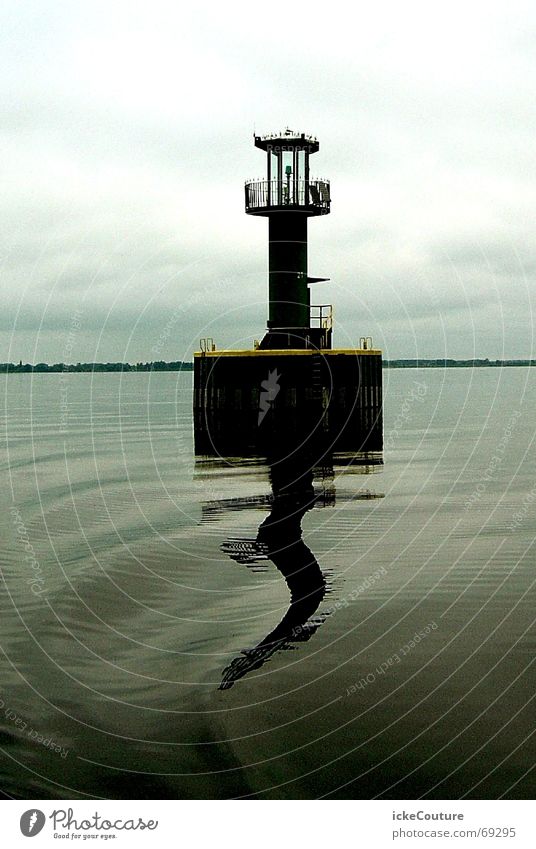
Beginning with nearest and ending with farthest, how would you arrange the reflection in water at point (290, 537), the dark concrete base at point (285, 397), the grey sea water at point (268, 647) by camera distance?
the grey sea water at point (268, 647)
the reflection in water at point (290, 537)
the dark concrete base at point (285, 397)

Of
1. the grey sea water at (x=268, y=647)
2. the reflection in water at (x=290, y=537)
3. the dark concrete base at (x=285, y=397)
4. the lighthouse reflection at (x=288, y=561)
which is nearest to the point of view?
the grey sea water at (x=268, y=647)

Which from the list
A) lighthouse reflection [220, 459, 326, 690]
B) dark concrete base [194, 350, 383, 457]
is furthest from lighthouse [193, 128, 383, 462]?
lighthouse reflection [220, 459, 326, 690]

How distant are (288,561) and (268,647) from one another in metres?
5.85

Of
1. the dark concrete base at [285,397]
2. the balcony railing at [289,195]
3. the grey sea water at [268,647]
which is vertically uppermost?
the balcony railing at [289,195]

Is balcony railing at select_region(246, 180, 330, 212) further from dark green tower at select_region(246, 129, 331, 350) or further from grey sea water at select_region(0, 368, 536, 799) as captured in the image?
grey sea water at select_region(0, 368, 536, 799)

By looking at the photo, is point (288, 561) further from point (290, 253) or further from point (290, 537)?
point (290, 253)

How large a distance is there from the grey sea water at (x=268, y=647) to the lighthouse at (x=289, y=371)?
16.8 m

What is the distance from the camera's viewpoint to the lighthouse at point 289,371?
149 feet

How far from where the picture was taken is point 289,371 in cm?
4553

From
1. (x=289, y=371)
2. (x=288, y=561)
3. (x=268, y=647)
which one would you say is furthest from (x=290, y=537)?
(x=289, y=371)

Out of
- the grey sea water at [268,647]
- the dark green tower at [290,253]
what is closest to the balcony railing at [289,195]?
the dark green tower at [290,253]

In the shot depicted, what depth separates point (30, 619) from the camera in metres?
15.3

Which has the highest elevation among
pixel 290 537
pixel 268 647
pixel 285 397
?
pixel 285 397

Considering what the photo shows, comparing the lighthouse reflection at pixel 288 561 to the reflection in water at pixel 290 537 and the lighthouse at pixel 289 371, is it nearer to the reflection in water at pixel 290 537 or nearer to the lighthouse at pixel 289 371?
the reflection in water at pixel 290 537
